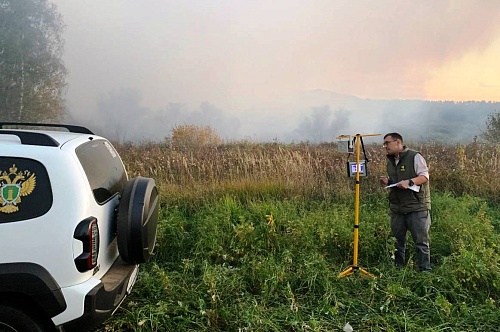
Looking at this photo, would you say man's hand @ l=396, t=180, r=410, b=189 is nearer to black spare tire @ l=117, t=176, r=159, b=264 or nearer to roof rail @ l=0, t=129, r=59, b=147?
black spare tire @ l=117, t=176, r=159, b=264

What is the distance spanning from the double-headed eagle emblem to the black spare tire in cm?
61

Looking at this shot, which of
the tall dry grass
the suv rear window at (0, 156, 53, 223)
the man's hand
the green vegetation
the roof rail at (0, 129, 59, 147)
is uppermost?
the roof rail at (0, 129, 59, 147)

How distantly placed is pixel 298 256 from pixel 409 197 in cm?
148

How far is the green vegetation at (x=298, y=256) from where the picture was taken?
125 inches

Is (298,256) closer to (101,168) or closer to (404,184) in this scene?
(404,184)

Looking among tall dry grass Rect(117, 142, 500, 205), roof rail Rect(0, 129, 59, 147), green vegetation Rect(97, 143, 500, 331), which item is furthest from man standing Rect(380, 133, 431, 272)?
roof rail Rect(0, 129, 59, 147)

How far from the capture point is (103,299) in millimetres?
2346

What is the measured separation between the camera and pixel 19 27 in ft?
43.1

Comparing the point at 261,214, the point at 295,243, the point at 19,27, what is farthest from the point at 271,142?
the point at 19,27

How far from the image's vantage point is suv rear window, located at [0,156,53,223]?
2.23 m

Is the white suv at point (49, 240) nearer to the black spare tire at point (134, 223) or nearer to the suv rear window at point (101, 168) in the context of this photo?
the suv rear window at point (101, 168)

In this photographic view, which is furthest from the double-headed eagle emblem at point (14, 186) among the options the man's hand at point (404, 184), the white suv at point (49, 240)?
the man's hand at point (404, 184)

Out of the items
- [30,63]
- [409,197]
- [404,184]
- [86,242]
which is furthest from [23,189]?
[30,63]

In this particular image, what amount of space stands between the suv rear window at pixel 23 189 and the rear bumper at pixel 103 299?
62 cm
